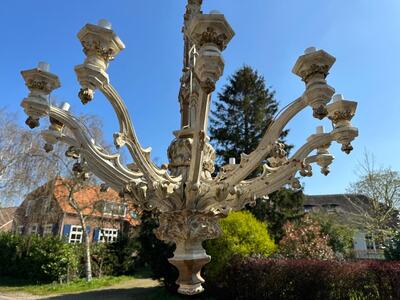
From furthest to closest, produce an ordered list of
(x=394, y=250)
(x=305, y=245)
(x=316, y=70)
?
(x=305, y=245), (x=394, y=250), (x=316, y=70)

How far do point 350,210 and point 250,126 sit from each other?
22.9 meters

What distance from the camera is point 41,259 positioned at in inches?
691

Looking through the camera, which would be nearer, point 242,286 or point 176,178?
point 176,178

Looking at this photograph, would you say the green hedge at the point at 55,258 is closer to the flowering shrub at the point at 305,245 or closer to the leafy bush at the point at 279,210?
the leafy bush at the point at 279,210

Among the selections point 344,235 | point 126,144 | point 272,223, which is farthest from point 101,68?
point 344,235

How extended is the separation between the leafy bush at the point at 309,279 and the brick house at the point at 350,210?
596 inches

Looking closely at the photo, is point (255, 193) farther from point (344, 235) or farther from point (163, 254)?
point (344, 235)

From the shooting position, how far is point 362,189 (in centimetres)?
2222

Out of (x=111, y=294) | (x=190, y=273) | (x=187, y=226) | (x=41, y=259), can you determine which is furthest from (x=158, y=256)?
(x=187, y=226)

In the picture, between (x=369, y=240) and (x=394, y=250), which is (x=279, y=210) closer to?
(x=394, y=250)

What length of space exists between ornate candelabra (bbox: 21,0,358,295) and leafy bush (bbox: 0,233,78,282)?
17.7 meters

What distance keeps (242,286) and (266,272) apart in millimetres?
1087

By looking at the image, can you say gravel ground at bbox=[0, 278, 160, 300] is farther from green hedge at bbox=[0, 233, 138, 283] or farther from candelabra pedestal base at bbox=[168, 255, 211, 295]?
candelabra pedestal base at bbox=[168, 255, 211, 295]

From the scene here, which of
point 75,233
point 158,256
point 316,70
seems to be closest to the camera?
point 316,70
